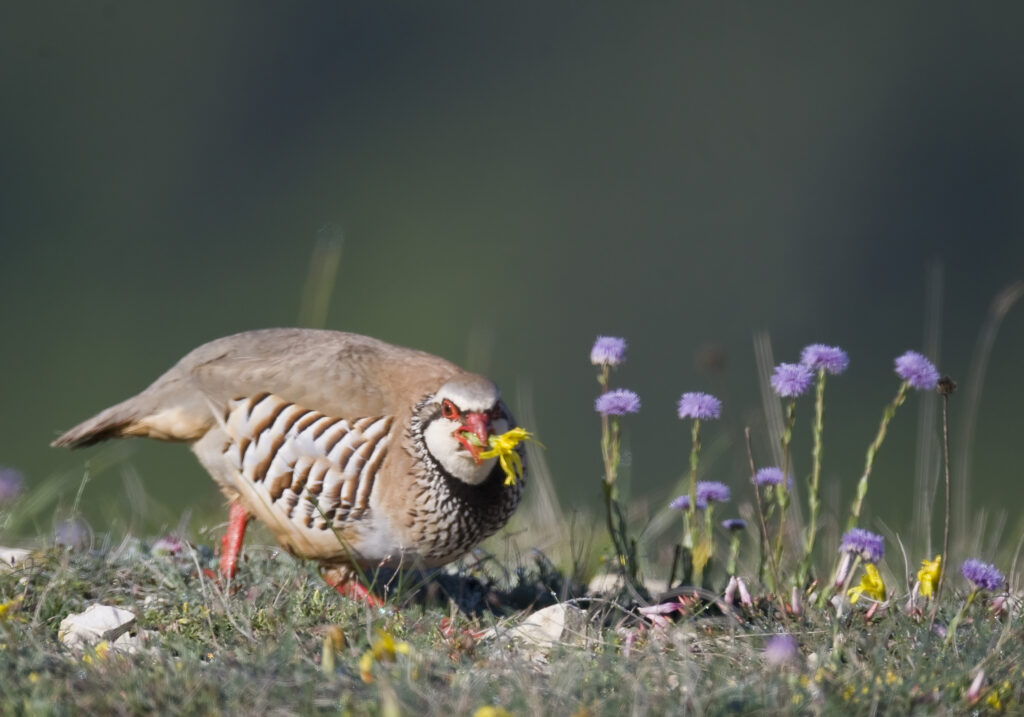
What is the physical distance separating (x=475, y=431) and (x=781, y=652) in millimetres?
1429

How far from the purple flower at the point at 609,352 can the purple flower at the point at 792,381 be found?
1.63 feet

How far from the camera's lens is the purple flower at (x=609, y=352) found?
4.65 m

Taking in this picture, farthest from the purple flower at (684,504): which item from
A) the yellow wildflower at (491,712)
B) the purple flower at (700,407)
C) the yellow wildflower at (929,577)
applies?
the yellow wildflower at (491,712)

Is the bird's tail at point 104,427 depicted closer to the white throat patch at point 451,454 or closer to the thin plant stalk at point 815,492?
the white throat patch at point 451,454

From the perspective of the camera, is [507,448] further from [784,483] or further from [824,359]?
[824,359]

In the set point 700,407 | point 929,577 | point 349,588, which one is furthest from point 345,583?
point 929,577

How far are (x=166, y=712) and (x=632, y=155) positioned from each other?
47419mm

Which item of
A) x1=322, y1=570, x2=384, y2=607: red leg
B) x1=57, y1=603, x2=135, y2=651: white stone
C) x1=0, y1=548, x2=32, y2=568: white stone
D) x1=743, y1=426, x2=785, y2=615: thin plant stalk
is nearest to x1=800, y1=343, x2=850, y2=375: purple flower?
x1=743, y1=426, x2=785, y2=615: thin plant stalk

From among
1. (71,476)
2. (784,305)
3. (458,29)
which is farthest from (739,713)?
(458,29)

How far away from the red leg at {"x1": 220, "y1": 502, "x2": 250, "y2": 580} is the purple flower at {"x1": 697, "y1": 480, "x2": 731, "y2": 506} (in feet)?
4.99

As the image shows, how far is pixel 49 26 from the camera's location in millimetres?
55500

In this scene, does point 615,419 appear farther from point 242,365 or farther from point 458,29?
point 458,29

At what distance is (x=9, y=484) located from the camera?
5.42 m

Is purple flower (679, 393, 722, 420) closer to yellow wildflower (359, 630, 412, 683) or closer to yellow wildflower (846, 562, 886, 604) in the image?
yellow wildflower (846, 562, 886, 604)
